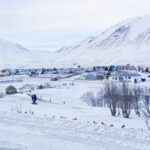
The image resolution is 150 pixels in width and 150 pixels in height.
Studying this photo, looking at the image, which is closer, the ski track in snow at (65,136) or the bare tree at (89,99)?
the ski track in snow at (65,136)

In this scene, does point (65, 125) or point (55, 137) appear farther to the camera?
point (65, 125)

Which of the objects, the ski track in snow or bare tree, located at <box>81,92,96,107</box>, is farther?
bare tree, located at <box>81,92,96,107</box>

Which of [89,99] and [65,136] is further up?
[65,136]

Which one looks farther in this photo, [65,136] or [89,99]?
[89,99]

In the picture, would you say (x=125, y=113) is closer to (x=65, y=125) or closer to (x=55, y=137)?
(x=65, y=125)

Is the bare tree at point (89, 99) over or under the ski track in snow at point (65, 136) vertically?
under

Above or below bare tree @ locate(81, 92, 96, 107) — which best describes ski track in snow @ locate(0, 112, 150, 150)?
above

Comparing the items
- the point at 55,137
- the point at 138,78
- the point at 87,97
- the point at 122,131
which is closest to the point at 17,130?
the point at 55,137

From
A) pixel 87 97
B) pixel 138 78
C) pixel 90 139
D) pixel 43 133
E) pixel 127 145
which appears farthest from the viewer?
pixel 138 78
